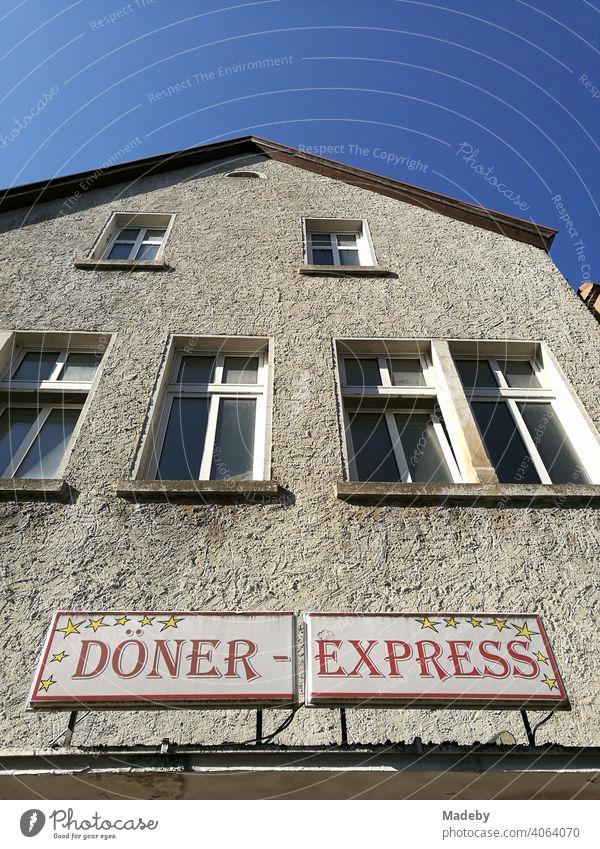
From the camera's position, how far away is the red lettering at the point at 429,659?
340 cm

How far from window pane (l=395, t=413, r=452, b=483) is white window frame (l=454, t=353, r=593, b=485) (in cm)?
69

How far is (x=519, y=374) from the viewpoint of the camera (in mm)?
6641

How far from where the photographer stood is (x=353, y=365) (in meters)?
6.69

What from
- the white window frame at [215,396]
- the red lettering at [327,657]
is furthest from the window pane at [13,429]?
the red lettering at [327,657]

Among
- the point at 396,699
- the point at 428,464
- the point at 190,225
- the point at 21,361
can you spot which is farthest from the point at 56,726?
the point at 190,225

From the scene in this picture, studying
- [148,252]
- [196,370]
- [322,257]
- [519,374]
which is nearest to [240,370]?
[196,370]

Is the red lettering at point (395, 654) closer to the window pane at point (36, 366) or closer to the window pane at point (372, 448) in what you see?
the window pane at point (372, 448)

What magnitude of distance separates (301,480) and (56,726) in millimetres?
2496

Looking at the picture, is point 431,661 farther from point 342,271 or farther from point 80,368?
point 342,271

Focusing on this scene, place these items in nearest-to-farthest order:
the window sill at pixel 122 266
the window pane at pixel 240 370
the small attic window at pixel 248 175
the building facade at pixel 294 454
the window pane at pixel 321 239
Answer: the building facade at pixel 294 454 → the window pane at pixel 240 370 → the window sill at pixel 122 266 → the window pane at pixel 321 239 → the small attic window at pixel 248 175

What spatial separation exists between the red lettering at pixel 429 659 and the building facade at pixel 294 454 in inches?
15.6

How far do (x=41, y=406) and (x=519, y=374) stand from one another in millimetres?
5322

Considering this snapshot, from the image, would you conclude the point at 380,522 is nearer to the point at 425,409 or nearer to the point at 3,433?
the point at 425,409

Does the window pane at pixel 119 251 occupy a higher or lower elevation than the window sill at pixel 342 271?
higher
